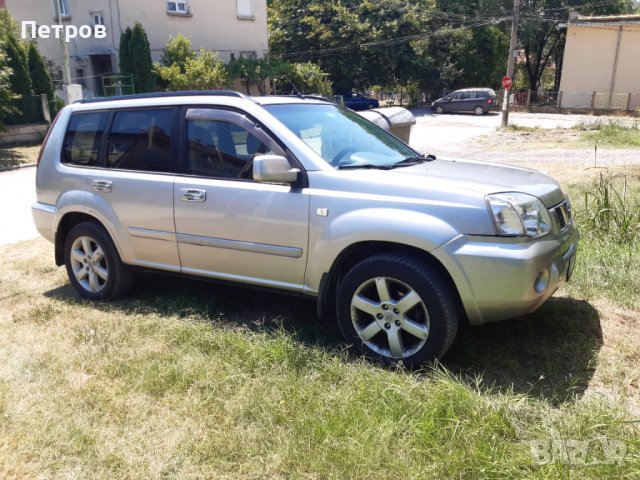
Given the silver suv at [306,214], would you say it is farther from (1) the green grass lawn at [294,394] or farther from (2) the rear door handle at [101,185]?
(1) the green grass lawn at [294,394]

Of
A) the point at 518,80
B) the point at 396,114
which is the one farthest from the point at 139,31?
the point at 518,80

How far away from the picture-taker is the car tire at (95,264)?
16.1 feet

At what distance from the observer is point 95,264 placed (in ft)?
16.6

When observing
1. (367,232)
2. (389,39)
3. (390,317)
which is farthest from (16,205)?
(389,39)

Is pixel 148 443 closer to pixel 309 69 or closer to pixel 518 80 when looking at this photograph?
pixel 309 69

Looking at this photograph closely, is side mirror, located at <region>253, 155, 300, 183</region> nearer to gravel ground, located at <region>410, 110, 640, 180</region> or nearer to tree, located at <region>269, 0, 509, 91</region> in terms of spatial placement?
gravel ground, located at <region>410, 110, 640, 180</region>

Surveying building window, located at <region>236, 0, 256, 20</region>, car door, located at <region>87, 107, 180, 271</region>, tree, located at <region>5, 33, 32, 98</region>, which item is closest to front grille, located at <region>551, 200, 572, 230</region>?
car door, located at <region>87, 107, 180, 271</region>

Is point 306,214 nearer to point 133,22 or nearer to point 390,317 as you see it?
point 390,317

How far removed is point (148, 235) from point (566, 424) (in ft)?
10.8

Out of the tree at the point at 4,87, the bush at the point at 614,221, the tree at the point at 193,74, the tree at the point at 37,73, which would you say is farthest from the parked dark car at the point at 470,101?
the bush at the point at 614,221

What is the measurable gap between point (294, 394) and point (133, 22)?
1012 inches

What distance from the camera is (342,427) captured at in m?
2.93

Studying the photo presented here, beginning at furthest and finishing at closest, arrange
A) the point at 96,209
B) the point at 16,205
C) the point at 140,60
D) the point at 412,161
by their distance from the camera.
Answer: the point at 140,60, the point at 16,205, the point at 96,209, the point at 412,161

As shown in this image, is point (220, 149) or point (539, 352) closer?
point (539, 352)
